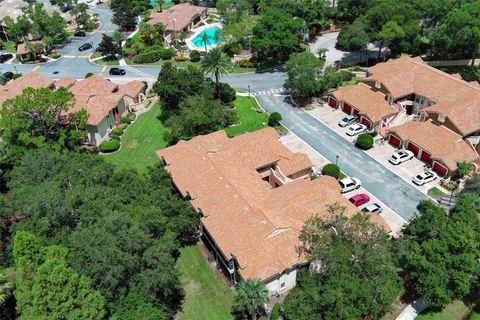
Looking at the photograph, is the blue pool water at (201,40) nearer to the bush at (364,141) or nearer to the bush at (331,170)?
the bush at (364,141)

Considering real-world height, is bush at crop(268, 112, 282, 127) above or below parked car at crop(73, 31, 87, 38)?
above

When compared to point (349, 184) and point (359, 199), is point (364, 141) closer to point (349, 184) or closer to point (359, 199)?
point (349, 184)

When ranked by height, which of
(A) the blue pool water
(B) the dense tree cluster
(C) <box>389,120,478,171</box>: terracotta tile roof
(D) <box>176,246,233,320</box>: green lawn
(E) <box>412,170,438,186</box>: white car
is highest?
(B) the dense tree cluster

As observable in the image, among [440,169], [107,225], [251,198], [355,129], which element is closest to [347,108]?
[355,129]

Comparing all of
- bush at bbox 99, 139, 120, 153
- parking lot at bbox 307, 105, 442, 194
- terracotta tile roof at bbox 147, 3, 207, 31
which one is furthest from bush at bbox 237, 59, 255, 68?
bush at bbox 99, 139, 120, 153

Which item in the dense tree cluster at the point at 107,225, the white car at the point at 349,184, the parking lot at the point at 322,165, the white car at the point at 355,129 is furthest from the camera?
the white car at the point at 355,129

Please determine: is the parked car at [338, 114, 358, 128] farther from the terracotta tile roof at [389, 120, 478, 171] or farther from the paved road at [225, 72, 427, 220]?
the terracotta tile roof at [389, 120, 478, 171]

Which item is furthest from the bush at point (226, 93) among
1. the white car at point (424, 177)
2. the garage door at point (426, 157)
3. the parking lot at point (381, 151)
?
the white car at point (424, 177)
